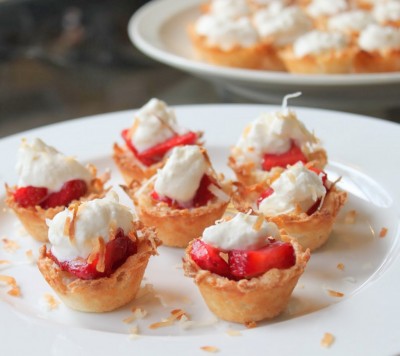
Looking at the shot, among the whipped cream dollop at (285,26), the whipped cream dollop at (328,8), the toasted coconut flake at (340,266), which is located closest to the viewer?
the toasted coconut flake at (340,266)

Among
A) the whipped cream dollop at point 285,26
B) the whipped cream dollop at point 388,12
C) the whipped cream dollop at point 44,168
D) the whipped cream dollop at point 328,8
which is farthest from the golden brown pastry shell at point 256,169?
the whipped cream dollop at point 328,8

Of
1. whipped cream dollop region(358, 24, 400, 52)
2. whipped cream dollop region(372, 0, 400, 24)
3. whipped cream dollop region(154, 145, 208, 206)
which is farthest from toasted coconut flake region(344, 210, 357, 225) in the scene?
whipped cream dollop region(372, 0, 400, 24)

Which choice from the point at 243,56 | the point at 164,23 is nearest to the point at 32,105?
the point at 164,23

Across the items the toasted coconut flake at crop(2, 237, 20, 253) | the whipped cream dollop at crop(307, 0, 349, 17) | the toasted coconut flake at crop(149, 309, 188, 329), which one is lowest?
the whipped cream dollop at crop(307, 0, 349, 17)

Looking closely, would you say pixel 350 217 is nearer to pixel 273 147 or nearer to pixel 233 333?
pixel 273 147

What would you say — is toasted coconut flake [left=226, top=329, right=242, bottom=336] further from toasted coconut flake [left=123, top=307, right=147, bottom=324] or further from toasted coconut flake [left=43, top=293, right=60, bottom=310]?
toasted coconut flake [left=43, top=293, right=60, bottom=310]

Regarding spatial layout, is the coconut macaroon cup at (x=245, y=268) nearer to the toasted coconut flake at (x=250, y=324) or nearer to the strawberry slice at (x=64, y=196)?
the toasted coconut flake at (x=250, y=324)

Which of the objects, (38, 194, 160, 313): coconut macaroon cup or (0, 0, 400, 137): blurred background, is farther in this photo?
(0, 0, 400, 137): blurred background
